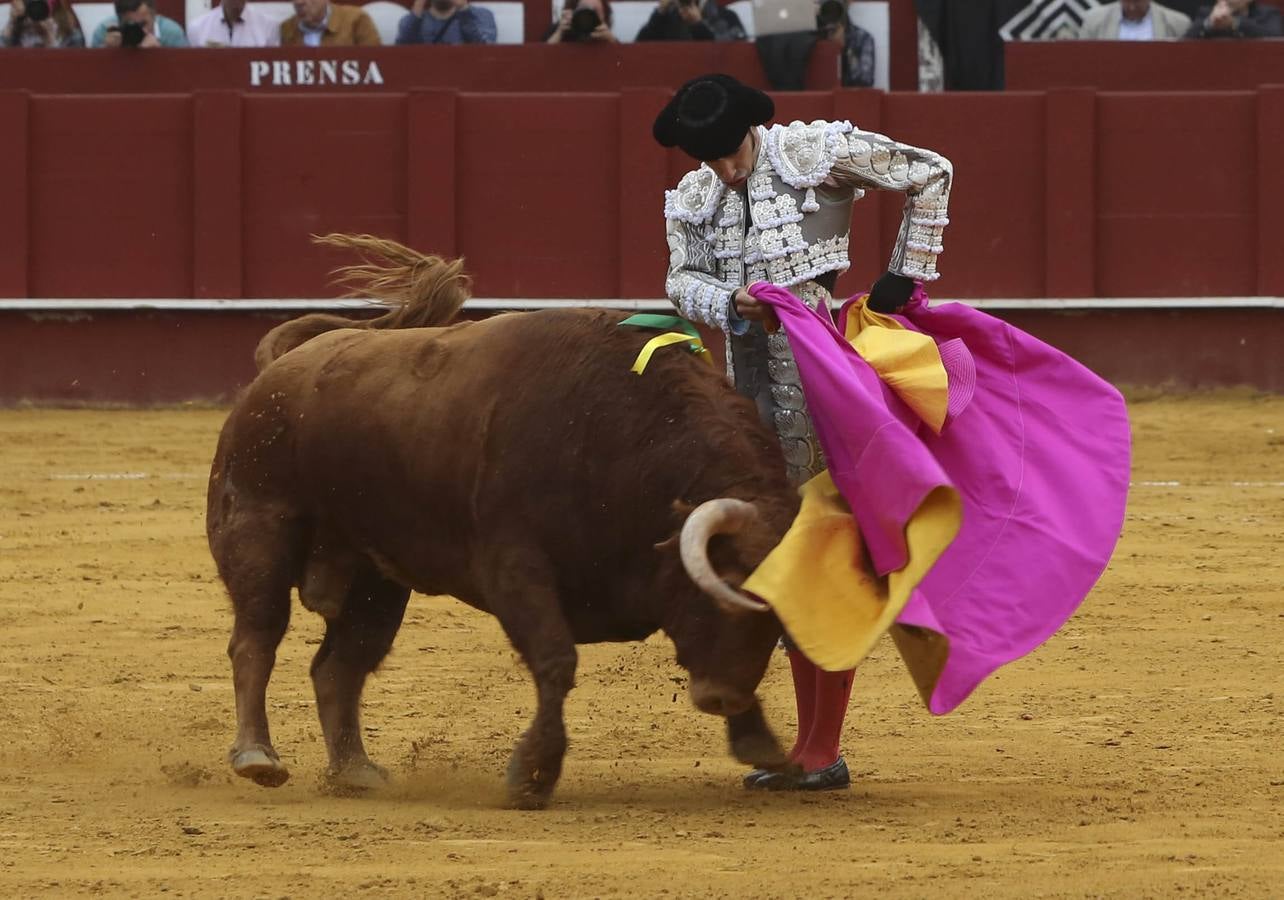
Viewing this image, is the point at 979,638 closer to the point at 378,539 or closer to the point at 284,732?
the point at 378,539

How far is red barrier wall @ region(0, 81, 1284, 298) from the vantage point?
10453mm

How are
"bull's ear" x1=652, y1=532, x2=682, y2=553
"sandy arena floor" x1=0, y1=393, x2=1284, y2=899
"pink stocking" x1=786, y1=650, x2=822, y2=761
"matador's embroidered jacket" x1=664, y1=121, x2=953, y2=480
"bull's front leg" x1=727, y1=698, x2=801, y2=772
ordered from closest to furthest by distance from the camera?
"sandy arena floor" x1=0, y1=393, x2=1284, y2=899
"bull's ear" x1=652, y1=532, x2=682, y2=553
"bull's front leg" x1=727, y1=698, x2=801, y2=772
"matador's embroidered jacket" x1=664, y1=121, x2=953, y2=480
"pink stocking" x1=786, y1=650, x2=822, y2=761

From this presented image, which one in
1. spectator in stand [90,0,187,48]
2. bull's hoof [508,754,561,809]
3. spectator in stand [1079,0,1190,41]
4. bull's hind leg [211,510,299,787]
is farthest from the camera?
spectator in stand [90,0,187,48]

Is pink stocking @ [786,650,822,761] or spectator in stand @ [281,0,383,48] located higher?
spectator in stand @ [281,0,383,48]

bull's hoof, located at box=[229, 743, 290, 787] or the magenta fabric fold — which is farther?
bull's hoof, located at box=[229, 743, 290, 787]

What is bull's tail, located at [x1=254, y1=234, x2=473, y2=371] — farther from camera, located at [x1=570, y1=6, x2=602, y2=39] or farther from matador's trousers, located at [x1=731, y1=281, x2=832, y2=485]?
camera, located at [x1=570, y1=6, x2=602, y2=39]

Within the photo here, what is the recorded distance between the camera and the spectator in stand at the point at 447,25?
10.8 meters

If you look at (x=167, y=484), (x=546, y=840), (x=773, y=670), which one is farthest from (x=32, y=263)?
(x=546, y=840)

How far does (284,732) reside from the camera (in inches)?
188

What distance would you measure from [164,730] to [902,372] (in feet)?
5.95

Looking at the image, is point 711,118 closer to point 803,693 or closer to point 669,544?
point 669,544

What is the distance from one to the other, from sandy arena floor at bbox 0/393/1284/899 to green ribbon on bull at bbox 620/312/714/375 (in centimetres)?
78

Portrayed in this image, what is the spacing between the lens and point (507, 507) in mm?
3918

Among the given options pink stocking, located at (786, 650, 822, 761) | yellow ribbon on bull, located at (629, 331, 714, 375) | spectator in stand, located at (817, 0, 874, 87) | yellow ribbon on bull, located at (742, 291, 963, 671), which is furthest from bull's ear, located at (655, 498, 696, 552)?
spectator in stand, located at (817, 0, 874, 87)
